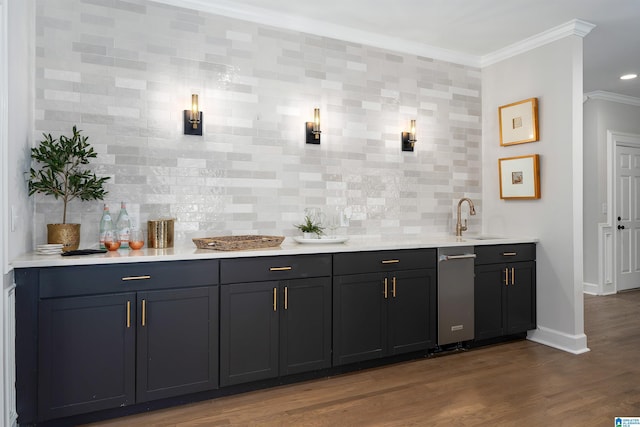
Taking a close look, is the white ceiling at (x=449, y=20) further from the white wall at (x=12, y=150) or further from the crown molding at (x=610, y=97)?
the crown molding at (x=610, y=97)

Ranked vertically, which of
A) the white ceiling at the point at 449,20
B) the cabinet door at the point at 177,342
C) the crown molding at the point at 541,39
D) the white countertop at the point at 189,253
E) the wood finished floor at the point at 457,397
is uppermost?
the white ceiling at the point at 449,20

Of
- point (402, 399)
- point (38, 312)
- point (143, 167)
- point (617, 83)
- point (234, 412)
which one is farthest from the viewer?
point (617, 83)

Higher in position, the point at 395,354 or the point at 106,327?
the point at 106,327

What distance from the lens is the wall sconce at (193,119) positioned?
10.8 ft

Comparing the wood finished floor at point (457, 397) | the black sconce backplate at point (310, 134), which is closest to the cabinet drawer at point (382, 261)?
the wood finished floor at point (457, 397)

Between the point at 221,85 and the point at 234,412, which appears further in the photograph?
the point at 221,85

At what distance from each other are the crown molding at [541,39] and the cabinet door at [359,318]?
2.79 meters

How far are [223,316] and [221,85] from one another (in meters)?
1.84

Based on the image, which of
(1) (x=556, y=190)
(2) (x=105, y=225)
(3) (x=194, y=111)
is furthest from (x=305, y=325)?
(1) (x=556, y=190)

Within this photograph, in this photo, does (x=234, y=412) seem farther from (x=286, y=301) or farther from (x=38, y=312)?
(x=38, y=312)

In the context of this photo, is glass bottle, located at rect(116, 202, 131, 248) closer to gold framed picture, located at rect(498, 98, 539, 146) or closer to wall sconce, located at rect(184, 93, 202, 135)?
wall sconce, located at rect(184, 93, 202, 135)

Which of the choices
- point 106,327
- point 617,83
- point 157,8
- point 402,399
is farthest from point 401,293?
point 617,83

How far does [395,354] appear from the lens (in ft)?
11.3

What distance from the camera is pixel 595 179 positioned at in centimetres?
616
